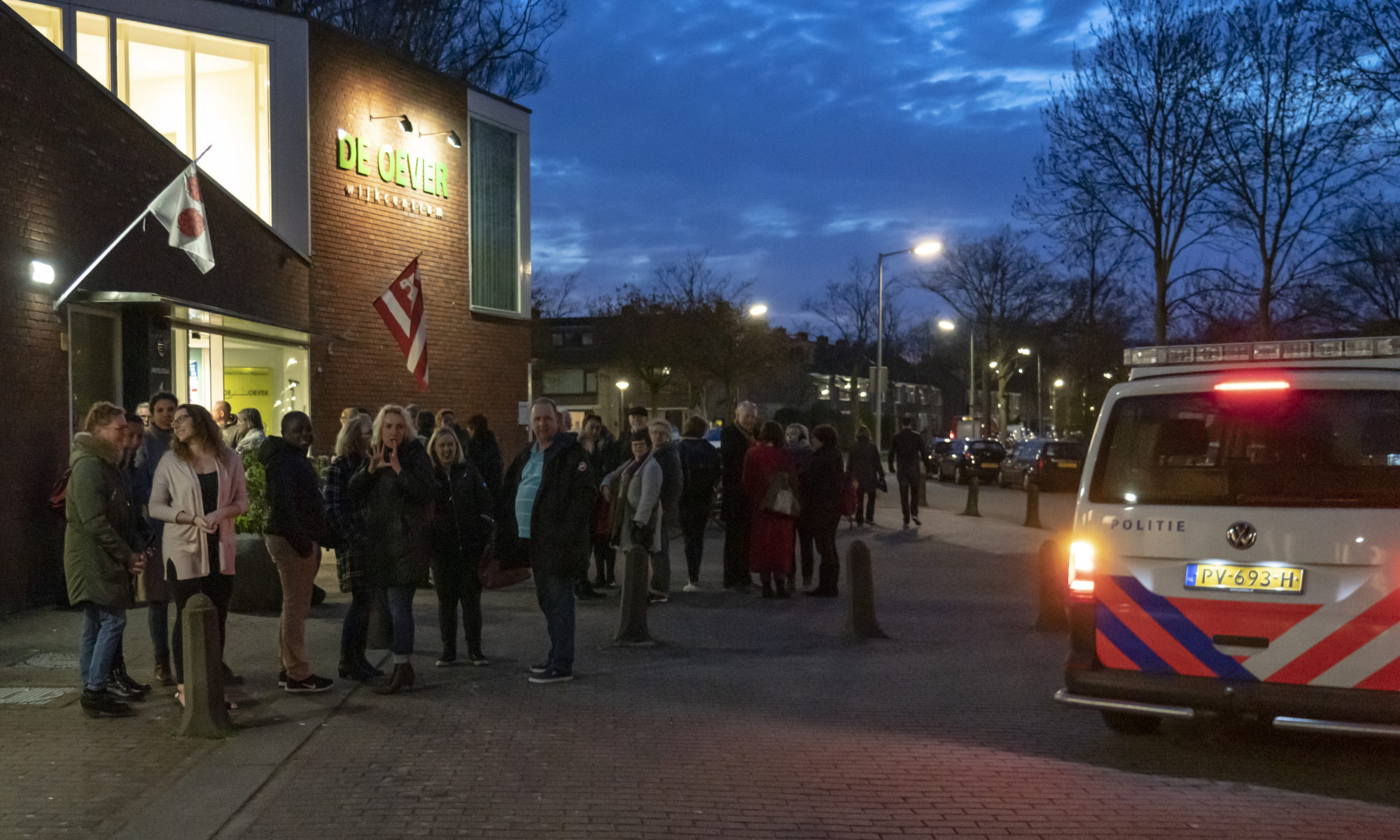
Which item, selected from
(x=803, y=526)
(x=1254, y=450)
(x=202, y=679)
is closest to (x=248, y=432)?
(x=202, y=679)

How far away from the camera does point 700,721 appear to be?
7.14 m

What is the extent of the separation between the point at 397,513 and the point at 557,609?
4.08ft

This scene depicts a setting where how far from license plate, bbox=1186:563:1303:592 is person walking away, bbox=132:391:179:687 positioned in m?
5.72

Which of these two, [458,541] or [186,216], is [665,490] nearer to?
[458,541]

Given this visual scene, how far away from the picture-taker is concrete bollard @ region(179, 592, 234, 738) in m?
6.62

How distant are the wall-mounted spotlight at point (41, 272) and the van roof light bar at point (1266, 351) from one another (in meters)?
9.13

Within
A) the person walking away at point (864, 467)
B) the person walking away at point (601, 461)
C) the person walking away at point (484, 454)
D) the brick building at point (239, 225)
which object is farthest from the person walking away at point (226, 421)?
the person walking away at point (864, 467)

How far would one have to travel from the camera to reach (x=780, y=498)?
39.3 feet

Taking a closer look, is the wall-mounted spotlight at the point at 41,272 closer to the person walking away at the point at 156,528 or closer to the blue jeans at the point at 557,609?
the person walking away at the point at 156,528

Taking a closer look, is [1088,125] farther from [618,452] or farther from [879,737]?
[879,737]

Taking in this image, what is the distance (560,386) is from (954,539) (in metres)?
52.7

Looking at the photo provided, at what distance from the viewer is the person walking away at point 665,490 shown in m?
11.4

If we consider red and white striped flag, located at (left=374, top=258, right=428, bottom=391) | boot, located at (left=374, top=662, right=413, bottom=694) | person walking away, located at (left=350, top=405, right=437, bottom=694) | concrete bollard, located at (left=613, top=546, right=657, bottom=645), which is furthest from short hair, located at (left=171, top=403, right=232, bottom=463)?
red and white striped flag, located at (left=374, top=258, right=428, bottom=391)

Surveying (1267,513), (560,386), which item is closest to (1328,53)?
(1267,513)
